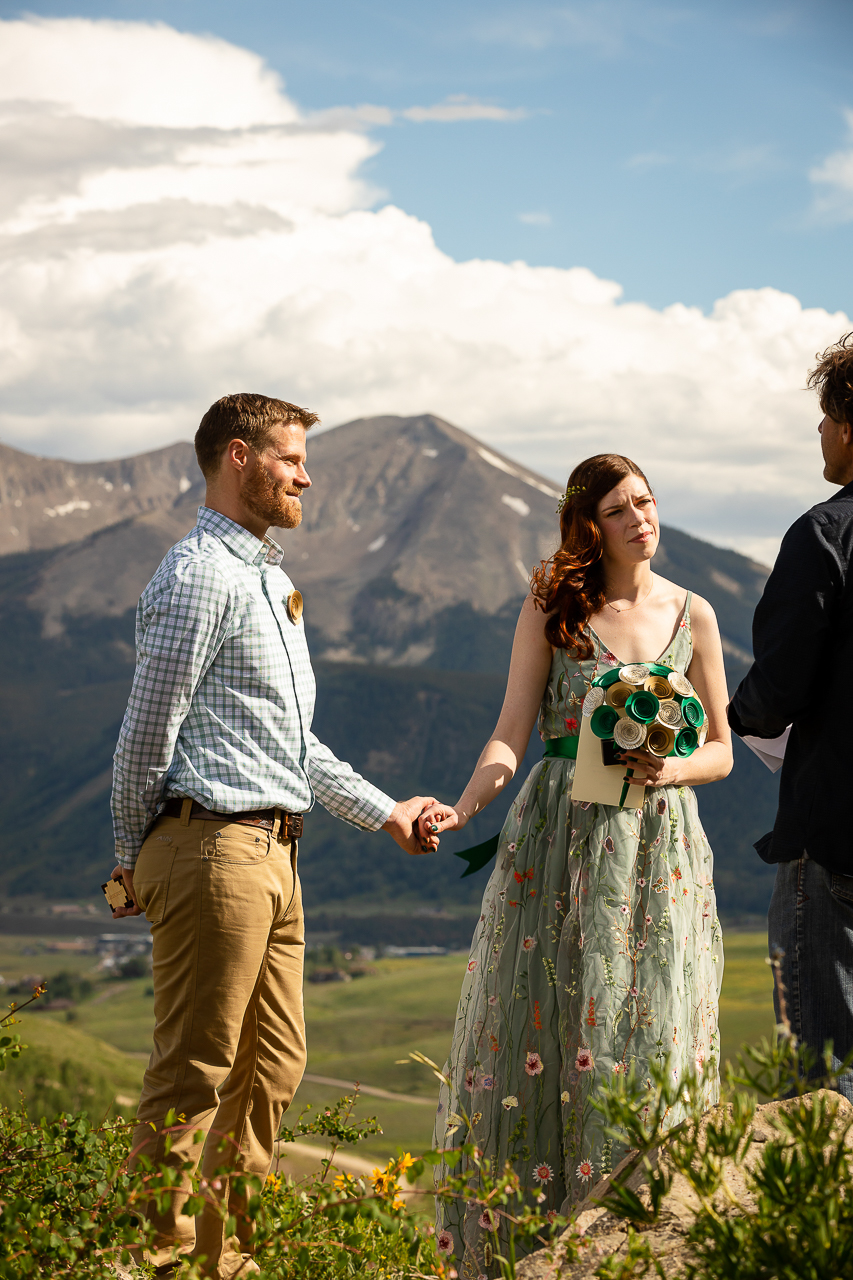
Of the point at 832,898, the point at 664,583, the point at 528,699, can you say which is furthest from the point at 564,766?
the point at 832,898

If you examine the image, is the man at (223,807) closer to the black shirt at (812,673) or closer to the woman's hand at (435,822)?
the woman's hand at (435,822)

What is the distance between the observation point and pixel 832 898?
122 inches

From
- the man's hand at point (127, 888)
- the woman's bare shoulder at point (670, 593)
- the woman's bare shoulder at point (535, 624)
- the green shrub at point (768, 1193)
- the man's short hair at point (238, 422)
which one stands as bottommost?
the green shrub at point (768, 1193)

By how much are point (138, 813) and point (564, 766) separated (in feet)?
4.75

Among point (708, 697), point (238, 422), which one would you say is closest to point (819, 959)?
point (708, 697)

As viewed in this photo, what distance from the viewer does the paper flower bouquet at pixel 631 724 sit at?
367 centimetres

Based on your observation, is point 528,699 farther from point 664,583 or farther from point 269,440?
point 269,440

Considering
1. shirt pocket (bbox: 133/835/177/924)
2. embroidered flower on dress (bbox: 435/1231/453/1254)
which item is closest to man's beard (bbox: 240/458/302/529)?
shirt pocket (bbox: 133/835/177/924)

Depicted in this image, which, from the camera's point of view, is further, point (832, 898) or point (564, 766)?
point (564, 766)

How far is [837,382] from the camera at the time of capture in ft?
10.7

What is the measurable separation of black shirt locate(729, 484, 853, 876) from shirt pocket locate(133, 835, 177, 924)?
183 centimetres

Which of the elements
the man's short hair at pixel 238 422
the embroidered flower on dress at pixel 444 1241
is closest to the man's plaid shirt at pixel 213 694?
the man's short hair at pixel 238 422

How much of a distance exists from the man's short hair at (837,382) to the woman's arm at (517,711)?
122 centimetres

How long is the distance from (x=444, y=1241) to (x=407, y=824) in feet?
4.68
